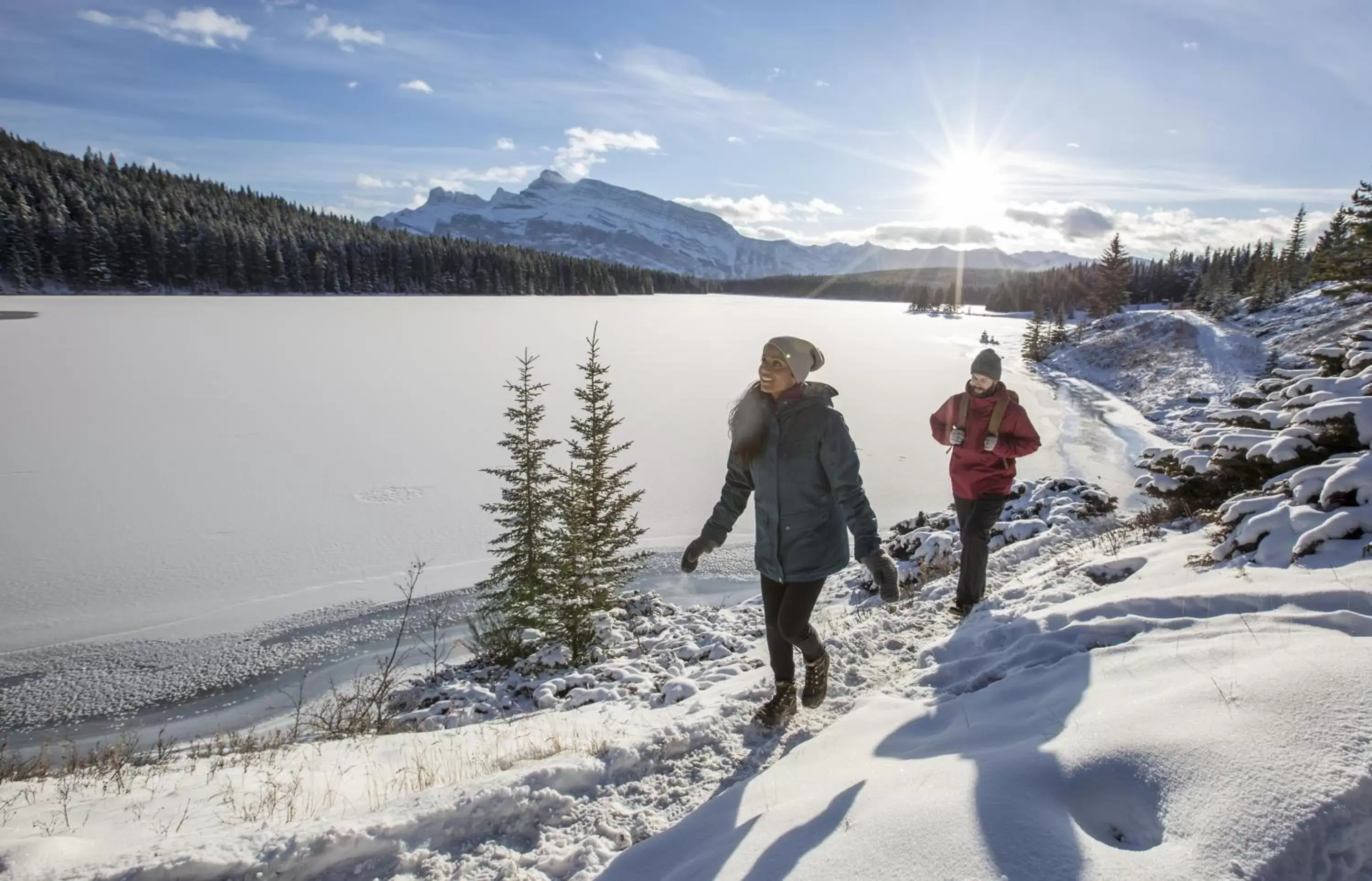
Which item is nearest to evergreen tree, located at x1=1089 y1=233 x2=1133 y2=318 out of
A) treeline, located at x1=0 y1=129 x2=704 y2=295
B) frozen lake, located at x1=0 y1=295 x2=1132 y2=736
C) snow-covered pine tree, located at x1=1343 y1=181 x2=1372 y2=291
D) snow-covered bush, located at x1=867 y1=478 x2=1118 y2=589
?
frozen lake, located at x1=0 y1=295 x2=1132 y2=736

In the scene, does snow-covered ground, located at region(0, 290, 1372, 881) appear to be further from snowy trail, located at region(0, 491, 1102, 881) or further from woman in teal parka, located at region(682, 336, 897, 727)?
woman in teal parka, located at region(682, 336, 897, 727)

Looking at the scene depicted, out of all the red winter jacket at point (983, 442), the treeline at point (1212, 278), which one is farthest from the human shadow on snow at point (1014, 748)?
the treeline at point (1212, 278)

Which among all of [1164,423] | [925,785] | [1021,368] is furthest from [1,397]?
[1021,368]

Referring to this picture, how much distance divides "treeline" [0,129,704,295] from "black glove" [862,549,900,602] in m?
83.6

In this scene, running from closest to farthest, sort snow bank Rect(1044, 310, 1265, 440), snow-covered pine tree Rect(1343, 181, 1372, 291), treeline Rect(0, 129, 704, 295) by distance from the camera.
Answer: snow-covered pine tree Rect(1343, 181, 1372, 291), snow bank Rect(1044, 310, 1265, 440), treeline Rect(0, 129, 704, 295)

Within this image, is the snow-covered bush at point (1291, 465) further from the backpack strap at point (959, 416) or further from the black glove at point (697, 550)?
the black glove at point (697, 550)

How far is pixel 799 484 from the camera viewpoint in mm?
3721

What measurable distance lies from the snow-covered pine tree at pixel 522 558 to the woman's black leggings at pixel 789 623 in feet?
22.1

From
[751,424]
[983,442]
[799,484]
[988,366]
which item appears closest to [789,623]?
[799,484]

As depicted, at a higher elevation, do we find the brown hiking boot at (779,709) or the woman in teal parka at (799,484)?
the woman in teal parka at (799,484)

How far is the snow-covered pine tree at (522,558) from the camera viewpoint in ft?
34.4

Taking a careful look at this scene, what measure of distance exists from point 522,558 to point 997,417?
28.4 ft

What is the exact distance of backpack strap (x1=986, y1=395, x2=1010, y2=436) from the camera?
5246 millimetres

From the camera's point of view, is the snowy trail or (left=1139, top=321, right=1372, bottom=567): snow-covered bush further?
(left=1139, top=321, right=1372, bottom=567): snow-covered bush
